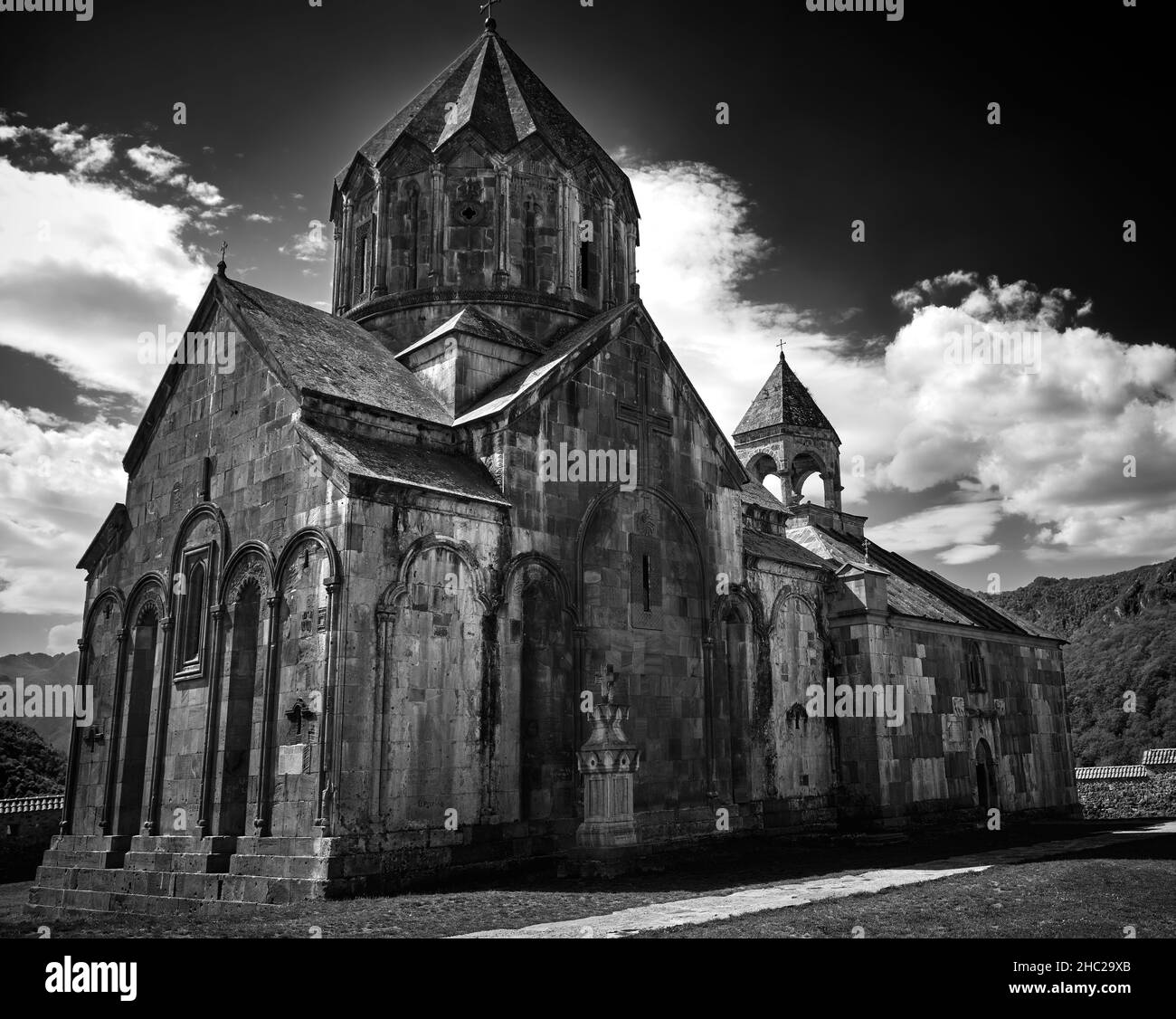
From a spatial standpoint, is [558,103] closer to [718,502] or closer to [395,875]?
[718,502]

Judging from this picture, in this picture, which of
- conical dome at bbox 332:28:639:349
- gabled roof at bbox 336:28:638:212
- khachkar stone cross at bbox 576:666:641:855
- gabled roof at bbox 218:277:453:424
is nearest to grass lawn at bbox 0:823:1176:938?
khachkar stone cross at bbox 576:666:641:855

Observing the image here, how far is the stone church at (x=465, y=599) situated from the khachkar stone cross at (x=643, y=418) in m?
0.07

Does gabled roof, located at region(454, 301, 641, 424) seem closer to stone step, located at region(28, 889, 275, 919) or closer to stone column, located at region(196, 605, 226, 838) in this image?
stone column, located at region(196, 605, 226, 838)

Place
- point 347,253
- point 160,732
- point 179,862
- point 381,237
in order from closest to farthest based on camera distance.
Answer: point 179,862 < point 160,732 < point 381,237 < point 347,253

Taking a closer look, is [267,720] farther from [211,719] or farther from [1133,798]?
[1133,798]

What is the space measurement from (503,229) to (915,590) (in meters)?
15.6

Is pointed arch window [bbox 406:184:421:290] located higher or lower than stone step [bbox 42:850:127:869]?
higher

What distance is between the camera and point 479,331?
20.3 metres

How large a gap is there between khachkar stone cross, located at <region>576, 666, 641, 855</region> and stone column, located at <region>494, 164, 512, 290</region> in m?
10.9

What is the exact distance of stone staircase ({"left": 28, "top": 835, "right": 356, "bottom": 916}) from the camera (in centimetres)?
1366

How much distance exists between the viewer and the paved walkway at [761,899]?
387 inches

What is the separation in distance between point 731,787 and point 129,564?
42.0ft

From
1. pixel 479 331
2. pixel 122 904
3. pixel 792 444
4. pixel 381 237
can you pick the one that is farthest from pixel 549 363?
pixel 792 444

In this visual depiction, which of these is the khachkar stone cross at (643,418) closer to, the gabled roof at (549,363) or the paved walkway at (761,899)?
the gabled roof at (549,363)
